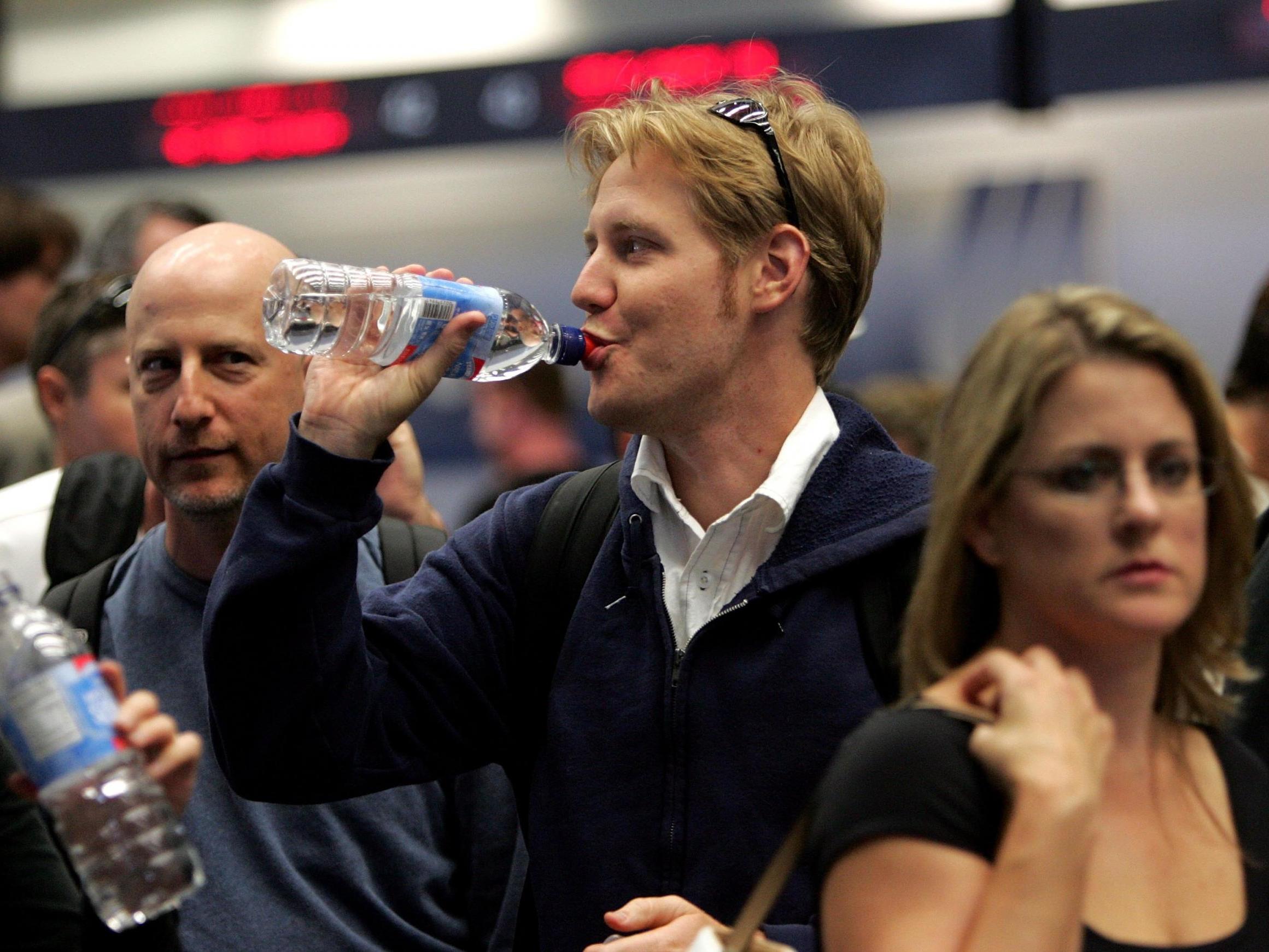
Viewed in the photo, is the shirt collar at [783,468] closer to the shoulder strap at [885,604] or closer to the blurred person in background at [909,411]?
the shoulder strap at [885,604]

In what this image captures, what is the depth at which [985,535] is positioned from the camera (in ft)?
6.06

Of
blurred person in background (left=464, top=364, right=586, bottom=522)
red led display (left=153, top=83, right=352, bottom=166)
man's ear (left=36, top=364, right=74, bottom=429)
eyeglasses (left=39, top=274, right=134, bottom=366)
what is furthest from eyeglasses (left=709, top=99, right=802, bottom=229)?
red led display (left=153, top=83, right=352, bottom=166)

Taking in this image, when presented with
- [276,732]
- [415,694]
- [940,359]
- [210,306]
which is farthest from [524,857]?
[940,359]

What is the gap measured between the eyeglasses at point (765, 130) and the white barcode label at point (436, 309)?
0.49 metres

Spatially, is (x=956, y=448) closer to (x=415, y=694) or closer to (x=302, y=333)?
(x=415, y=694)

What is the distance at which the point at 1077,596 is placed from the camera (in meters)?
1.77

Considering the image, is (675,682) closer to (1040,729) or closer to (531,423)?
(1040,729)

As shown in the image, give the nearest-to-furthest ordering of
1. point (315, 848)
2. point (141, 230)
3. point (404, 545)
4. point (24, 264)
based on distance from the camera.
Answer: point (315, 848)
point (404, 545)
point (141, 230)
point (24, 264)

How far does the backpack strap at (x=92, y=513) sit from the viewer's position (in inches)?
130

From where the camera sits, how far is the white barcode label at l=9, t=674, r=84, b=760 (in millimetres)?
1831

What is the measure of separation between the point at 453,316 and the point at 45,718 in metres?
0.93

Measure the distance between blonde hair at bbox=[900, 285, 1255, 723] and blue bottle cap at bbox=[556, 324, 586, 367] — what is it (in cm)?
80

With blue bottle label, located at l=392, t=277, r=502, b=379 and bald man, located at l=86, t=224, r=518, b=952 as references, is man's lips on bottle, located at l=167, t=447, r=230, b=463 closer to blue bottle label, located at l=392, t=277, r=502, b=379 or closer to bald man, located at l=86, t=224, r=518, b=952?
bald man, located at l=86, t=224, r=518, b=952

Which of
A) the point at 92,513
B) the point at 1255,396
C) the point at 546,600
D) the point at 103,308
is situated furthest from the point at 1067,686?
the point at 103,308
